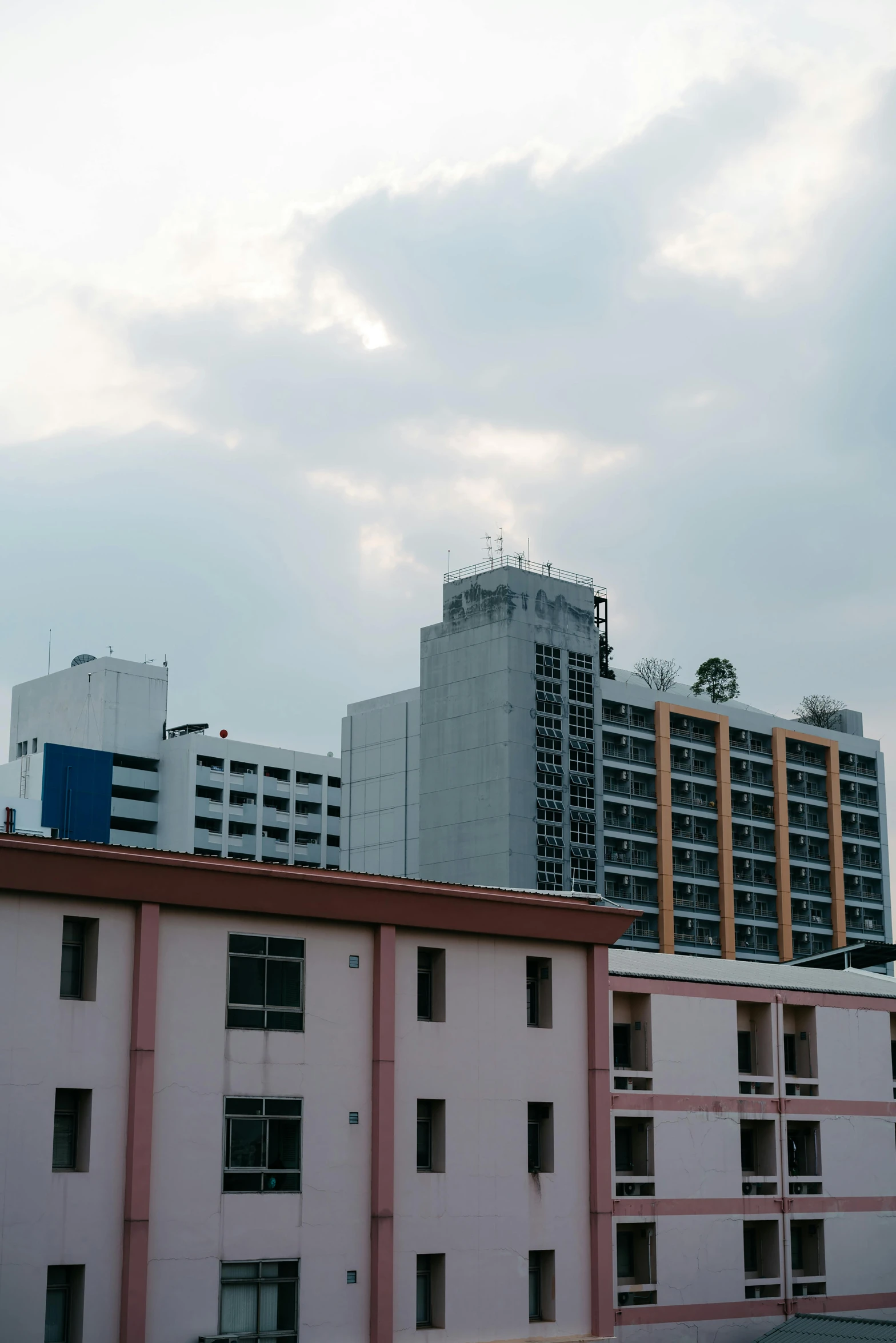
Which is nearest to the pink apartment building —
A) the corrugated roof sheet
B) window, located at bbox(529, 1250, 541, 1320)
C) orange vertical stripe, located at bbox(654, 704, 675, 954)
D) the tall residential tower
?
window, located at bbox(529, 1250, 541, 1320)

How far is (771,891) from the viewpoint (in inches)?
5266

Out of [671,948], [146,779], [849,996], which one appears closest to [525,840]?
[671,948]

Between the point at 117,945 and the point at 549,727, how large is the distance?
290ft

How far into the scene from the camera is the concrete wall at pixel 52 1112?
29.7m

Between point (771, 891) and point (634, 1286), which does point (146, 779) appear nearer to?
point (771, 891)

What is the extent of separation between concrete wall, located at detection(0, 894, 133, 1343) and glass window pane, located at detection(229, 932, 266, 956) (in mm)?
2409

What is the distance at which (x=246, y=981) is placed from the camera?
3356 cm

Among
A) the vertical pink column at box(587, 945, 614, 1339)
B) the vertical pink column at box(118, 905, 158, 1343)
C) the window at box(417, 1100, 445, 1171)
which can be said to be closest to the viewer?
the vertical pink column at box(118, 905, 158, 1343)

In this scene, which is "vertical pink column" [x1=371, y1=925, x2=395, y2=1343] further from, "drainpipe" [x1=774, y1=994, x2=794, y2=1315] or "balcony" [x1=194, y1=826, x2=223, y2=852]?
"balcony" [x1=194, y1=826, x2=223, y2=852]

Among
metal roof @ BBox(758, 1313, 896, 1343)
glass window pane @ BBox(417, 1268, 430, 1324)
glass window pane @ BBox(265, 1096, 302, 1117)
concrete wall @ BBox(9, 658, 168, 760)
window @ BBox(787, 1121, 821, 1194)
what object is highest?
concrete wall @ BBox(9, 658, 168, 760)

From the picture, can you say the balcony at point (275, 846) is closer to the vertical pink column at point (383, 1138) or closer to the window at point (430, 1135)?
the window at point (430, 1135)

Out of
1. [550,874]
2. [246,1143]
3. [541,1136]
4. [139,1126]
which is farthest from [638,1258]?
[550,874]

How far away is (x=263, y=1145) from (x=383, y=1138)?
2.67 m

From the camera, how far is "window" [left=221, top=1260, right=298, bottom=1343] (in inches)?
1259
